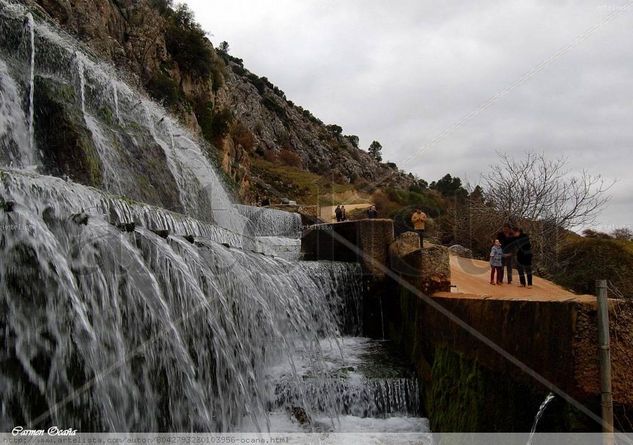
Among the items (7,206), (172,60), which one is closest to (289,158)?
(172,60)

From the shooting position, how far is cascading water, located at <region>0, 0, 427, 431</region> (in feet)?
10.6

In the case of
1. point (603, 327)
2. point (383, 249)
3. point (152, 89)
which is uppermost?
point (152, 89)

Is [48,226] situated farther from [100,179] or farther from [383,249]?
[383,249]

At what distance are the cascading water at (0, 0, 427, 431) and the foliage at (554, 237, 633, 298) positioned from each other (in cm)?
826

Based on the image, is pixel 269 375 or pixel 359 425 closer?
pixel 359 425

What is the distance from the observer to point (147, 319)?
4020mm

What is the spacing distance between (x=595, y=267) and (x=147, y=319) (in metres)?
14.4

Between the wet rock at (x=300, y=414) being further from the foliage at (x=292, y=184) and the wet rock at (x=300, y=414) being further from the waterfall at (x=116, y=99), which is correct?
the foliage at (x=292, y=184)

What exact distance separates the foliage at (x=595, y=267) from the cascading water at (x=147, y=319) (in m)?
8.26

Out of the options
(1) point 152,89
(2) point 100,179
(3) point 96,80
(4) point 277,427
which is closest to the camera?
(4) point 277,427

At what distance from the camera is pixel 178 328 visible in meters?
4.42

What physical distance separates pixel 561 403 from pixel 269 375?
3709mm

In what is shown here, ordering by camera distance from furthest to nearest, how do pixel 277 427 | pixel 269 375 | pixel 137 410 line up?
pixel 269 375 → pixel 277 427 → pixel 137 410

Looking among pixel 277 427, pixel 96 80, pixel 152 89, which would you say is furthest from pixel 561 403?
pixel 152 89
